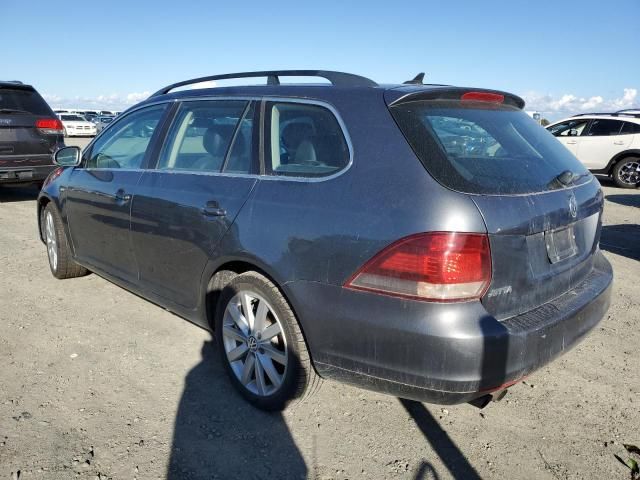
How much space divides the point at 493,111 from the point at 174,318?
2807 millimetres

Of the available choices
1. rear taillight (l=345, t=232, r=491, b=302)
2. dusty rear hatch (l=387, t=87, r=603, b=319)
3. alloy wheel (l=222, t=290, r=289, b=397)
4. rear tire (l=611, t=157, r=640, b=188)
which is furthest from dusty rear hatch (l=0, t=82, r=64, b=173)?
rear tire (l=611, t=157, r=640, b=188)

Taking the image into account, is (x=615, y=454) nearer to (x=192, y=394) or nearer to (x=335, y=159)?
(x=335, y=159)

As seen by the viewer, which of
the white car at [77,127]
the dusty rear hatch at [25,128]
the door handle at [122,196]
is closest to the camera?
the door handle at [122,196]

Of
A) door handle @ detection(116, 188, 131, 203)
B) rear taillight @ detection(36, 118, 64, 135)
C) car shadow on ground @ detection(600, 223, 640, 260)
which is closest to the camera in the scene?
door handle @ detection(116, 188, 131, 203)

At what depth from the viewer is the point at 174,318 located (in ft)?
→ 13.4

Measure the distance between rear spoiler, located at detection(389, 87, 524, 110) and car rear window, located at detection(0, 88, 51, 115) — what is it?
8.06 m

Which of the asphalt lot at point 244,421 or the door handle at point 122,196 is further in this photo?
the door handle at point 122,196

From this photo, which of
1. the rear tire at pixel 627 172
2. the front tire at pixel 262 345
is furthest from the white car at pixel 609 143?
the front tire at pixel 262 345

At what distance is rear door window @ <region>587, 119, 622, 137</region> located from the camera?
12297 millimetres

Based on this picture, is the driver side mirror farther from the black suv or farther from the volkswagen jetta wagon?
the black suv

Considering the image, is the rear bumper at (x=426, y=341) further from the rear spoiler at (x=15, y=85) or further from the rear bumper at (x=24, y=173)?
the rear spoiler at (x=15, y=85)

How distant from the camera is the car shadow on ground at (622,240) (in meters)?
6.23

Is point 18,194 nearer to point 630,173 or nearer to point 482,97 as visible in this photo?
point 482,97

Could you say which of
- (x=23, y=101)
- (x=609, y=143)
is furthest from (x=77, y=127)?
(x=609, y=143)
